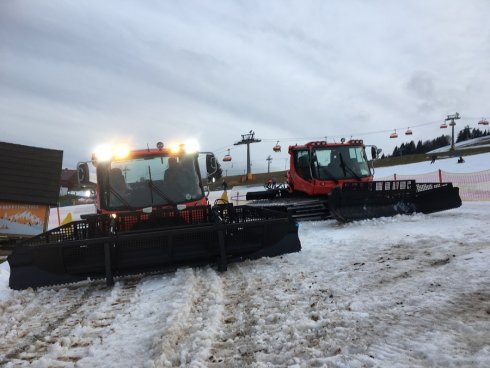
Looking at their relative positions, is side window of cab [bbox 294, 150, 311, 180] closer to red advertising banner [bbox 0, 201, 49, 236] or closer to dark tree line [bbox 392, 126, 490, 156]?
red advertising banner [bbox 0, 201, 49, 236]

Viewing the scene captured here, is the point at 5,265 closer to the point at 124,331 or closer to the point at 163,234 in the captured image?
the point at 163,234

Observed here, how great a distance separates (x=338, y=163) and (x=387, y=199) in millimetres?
2418

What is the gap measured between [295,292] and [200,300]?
3.55 ft

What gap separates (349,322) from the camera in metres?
3.25

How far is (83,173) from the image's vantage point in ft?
22.2

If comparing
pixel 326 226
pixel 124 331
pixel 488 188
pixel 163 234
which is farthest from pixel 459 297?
pixel 488 188

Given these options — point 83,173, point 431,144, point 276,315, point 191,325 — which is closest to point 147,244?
point 83,173

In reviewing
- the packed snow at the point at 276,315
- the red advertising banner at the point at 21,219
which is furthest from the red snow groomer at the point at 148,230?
the red advertising banner at the point at 21,219

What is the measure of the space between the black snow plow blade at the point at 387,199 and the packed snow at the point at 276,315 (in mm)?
3857

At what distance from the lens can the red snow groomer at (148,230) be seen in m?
5.33

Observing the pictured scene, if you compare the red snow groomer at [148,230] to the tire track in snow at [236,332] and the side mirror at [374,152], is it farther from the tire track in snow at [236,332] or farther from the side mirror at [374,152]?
the side mirror at [374,152]

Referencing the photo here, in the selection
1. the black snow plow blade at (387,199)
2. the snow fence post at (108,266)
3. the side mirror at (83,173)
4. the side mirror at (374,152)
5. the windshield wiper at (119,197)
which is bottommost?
the snow fence post at (108,266)

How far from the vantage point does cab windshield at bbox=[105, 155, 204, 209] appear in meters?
6.88

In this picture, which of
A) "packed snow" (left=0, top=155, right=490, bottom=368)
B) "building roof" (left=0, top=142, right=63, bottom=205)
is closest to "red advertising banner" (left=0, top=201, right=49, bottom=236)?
"building roof" (left=0, top=142, right=63, bottom=205)
